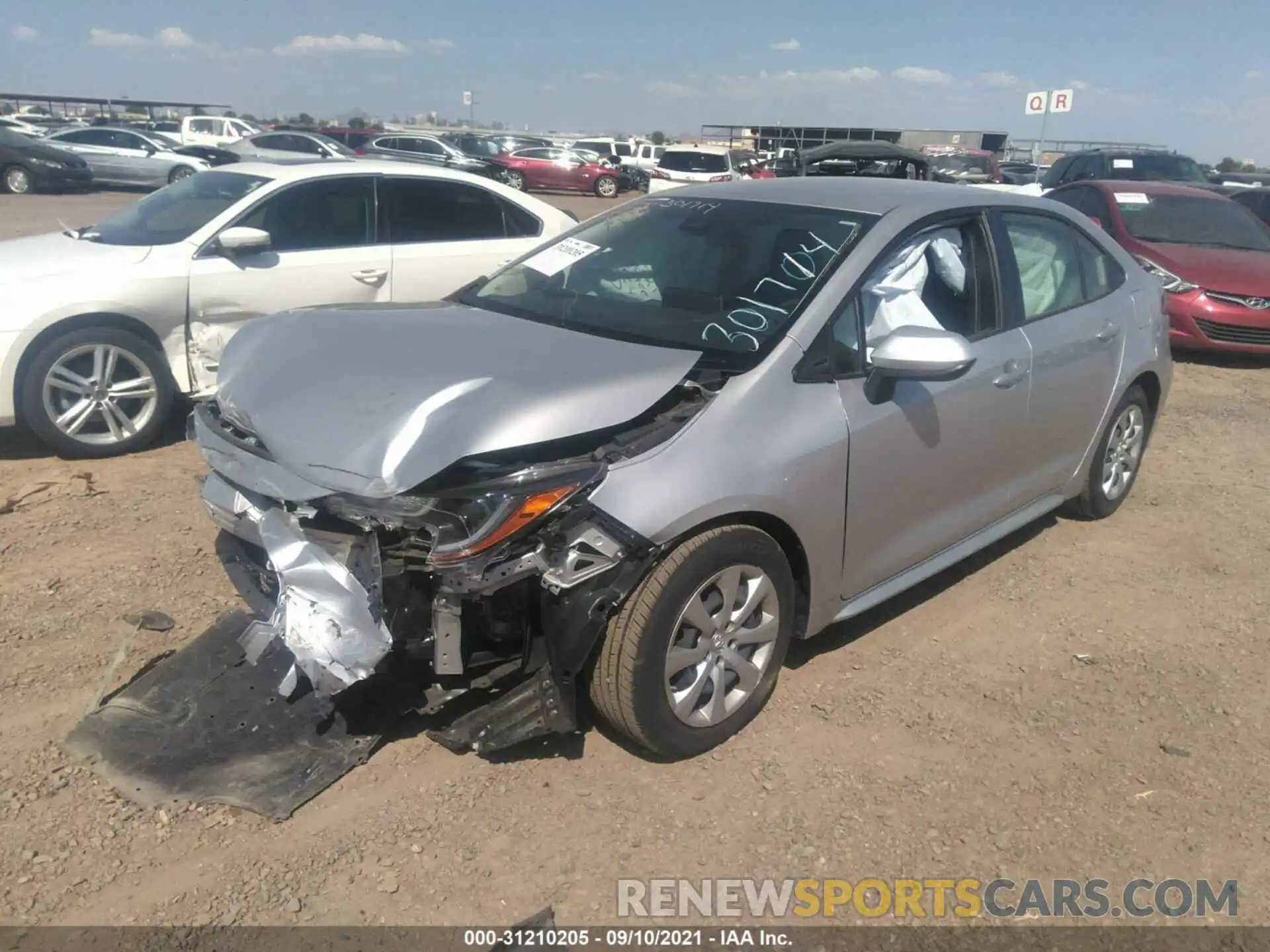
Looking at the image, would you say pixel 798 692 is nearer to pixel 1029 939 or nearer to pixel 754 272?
pixel 1029 939

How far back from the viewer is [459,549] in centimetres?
255

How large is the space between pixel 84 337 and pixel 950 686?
185 inches

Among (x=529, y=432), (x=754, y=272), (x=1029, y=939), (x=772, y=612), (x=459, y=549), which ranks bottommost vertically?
(x=1029, y=939)

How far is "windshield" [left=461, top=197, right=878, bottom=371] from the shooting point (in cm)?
327

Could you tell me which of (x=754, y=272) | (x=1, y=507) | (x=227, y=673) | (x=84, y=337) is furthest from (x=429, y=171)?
(x=227, y=673)

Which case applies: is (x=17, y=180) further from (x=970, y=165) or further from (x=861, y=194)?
(x=861, y=194)

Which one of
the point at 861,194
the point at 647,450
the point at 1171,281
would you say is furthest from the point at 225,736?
the point at 1171,281

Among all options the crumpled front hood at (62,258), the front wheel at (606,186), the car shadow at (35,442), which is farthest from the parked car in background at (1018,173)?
the crumpled front hood at (62,258)

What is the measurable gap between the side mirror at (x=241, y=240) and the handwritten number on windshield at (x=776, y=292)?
345 centimetres

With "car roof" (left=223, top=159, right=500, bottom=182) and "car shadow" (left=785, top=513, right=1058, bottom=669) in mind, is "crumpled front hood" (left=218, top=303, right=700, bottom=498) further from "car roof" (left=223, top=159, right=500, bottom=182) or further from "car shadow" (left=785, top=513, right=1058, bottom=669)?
"car roof" (left=223, top=159, right=500, bottom=182)

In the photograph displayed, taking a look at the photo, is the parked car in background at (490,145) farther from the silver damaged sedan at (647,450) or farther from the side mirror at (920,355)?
the side mirror at (920,355)

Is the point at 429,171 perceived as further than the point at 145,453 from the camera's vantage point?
Yes

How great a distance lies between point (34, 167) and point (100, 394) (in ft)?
68.9

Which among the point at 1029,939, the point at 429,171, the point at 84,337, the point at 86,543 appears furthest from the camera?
the point at 429,171
